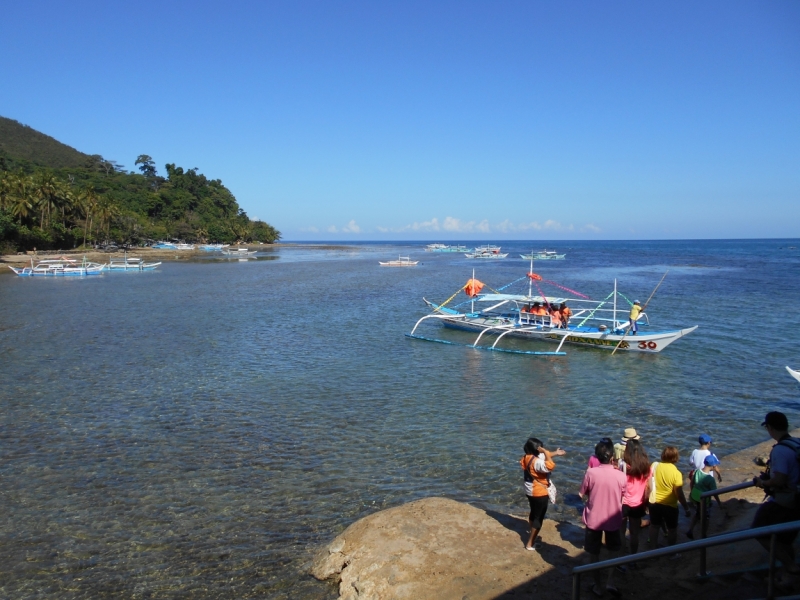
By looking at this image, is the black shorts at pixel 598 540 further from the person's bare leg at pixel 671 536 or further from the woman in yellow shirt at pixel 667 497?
the person's bare leg at pixel 671 536

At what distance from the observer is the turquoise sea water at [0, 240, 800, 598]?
322 inches

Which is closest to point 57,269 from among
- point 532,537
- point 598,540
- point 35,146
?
point 532,537

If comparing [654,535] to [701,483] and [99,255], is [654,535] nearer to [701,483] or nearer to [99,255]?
[701,483]

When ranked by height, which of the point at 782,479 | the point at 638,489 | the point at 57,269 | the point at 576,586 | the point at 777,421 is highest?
the point at 777,421

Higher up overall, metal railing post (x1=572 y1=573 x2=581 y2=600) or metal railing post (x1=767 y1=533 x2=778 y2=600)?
metal railing post (x1=767 y1=533 x2=778 y2=600)

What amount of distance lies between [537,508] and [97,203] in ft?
293

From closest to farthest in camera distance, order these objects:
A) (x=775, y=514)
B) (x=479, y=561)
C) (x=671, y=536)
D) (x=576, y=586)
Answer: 1. (x=576, y=586)
2. (x=775, y=514)
3. (x=671, y=536)
4. (x=479, y=561)

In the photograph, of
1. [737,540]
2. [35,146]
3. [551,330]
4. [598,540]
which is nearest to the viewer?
[737,540]

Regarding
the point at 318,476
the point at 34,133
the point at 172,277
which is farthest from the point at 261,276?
the point at 34,133

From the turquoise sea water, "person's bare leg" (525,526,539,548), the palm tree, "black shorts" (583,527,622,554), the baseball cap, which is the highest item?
the palm tree

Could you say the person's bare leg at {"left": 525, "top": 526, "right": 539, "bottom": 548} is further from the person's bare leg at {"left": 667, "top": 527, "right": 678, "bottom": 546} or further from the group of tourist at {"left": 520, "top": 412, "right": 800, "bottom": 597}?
the person's bare leg at {"left": 667, "top": 527, "right": 678, "bottom": 546}

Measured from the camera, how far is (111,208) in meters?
85.1

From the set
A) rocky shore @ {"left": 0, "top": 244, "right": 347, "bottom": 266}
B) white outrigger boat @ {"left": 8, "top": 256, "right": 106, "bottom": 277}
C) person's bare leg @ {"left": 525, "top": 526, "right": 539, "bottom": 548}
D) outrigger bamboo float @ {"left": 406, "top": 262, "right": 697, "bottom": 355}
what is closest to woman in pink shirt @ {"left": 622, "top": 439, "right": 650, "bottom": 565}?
person's bare leg @ {"left": 525, "top": 526, "right": 539, "bottom": 548}

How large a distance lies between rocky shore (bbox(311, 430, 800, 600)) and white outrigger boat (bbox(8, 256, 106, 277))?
56.7 metres
